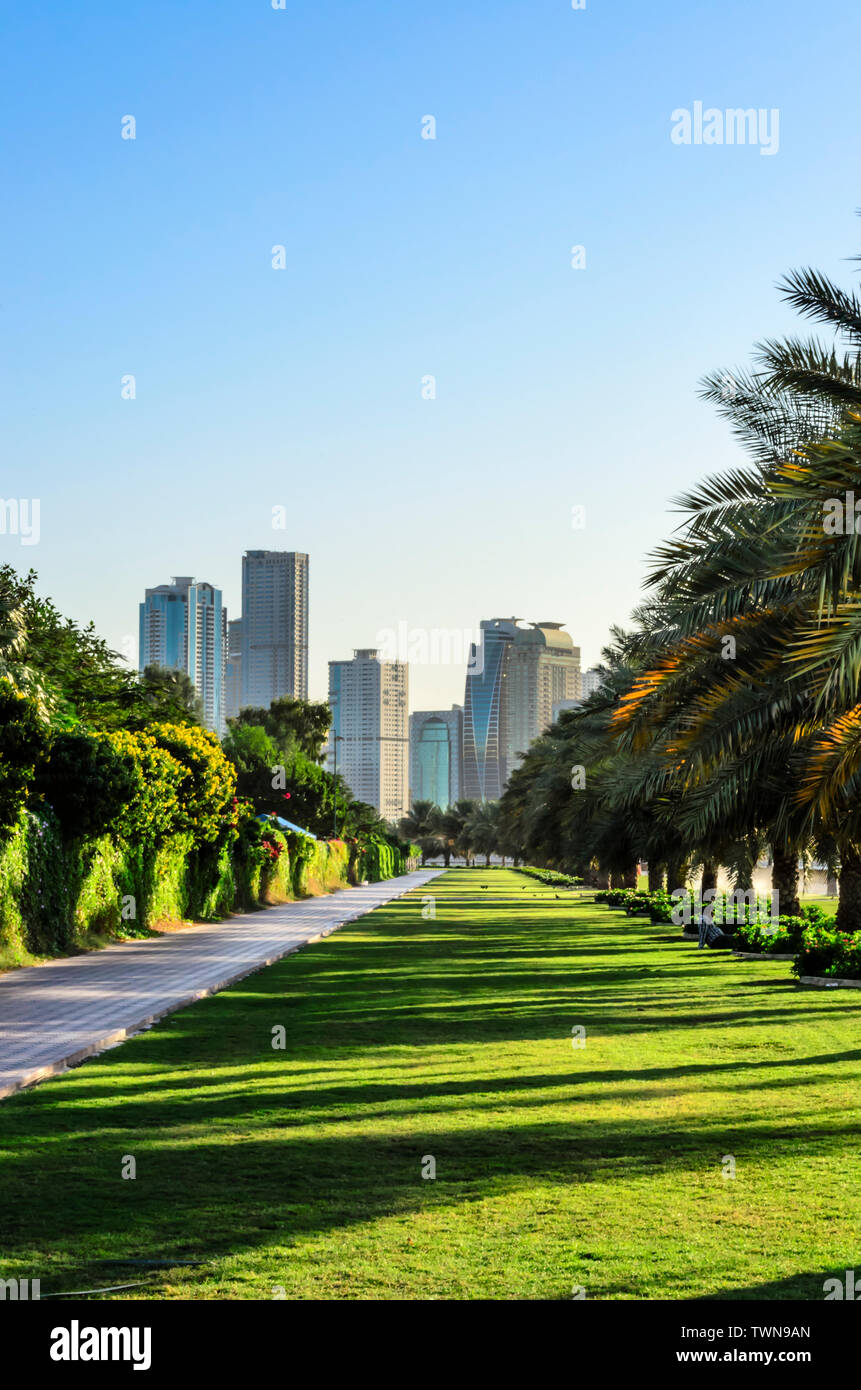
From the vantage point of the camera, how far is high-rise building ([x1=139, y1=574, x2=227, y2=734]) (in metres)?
165

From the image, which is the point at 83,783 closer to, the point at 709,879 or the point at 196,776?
the point at 196,776

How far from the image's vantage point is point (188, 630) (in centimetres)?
16738

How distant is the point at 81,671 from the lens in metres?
37.3

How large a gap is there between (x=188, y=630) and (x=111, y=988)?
15295 cm

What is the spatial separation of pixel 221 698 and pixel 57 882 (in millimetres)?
157447

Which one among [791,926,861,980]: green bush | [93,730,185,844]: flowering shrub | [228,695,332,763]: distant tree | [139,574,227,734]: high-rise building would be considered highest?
[139,574,227,734]: high-rise building

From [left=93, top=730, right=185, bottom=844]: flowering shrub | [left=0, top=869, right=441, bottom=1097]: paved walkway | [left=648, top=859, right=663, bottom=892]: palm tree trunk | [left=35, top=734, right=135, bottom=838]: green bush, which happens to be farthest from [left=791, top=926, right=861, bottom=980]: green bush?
[left=648, top=859, right=663, bottom=892]: palm tree trunk

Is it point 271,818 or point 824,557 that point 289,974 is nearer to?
point 824,557

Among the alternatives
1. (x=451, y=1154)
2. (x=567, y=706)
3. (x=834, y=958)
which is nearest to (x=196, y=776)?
(x=834, y=958)

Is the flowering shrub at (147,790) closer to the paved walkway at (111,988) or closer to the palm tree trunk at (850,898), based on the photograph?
the paved walkway at (111,988)

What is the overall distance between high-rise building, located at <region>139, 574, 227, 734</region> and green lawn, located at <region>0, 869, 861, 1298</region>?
151 metres

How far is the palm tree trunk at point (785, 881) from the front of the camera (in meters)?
22.5

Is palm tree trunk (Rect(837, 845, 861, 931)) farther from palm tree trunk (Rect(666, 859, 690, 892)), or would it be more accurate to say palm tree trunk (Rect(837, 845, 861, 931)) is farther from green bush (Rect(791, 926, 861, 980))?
palm tree trunk (Rect(666, 859, 690, 892))
